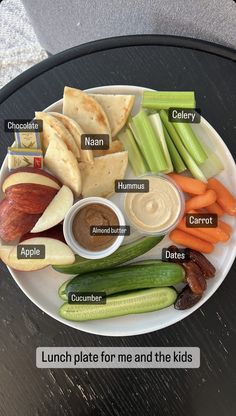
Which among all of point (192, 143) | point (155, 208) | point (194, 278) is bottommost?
point (194, 278)

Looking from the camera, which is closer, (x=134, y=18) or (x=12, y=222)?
(x=12, y=222)

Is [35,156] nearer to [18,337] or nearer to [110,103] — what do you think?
[110,103]

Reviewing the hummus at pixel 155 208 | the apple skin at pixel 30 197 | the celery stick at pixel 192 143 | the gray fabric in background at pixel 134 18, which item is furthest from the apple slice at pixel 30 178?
the gray fabric in background at pixel 134 18

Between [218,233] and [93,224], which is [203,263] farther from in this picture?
[93,224]

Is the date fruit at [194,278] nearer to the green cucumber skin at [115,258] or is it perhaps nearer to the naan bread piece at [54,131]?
the green cucumber skin at [115,258]

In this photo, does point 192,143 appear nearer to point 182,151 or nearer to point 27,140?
point 182,151

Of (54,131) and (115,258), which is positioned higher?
(54,131)

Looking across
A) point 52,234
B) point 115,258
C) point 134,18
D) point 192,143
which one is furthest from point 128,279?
point 134,18

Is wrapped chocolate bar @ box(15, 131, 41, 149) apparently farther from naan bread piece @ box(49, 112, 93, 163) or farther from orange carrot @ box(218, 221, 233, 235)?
orange carrot @ box(218, 221, 233, 235)
